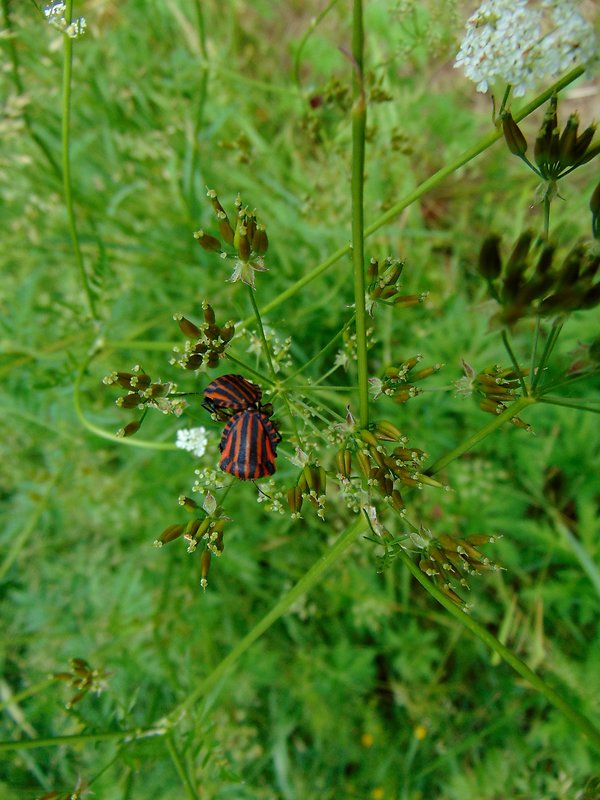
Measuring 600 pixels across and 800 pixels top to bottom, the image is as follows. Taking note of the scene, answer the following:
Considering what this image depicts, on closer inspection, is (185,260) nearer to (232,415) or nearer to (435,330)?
(435,330)

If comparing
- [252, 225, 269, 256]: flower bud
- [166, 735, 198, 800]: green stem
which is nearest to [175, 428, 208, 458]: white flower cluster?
[252, 225, 269, 256]: flower bud

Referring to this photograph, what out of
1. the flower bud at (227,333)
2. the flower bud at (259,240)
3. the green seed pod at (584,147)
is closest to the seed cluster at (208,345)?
the flower bud at (227,333)

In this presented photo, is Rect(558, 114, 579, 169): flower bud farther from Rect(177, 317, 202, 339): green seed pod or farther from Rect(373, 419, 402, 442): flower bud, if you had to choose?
Rect(177, 317, 202, 339): green seed pod

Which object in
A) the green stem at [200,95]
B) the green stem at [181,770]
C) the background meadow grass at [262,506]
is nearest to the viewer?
the green stem at [181,770]

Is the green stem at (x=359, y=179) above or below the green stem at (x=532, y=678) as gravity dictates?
above

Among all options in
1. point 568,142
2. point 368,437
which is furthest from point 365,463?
point 568,142

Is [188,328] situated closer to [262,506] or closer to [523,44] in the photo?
[523,44]

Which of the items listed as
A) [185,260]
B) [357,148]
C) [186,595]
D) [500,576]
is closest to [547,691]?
[357,148]

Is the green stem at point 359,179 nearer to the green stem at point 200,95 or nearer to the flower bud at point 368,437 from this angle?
the flower bud at point 368,437
